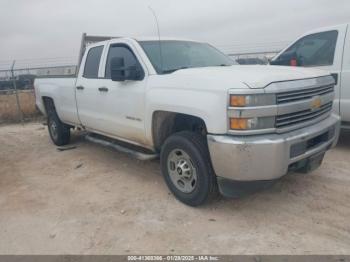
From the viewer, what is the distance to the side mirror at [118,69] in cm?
437

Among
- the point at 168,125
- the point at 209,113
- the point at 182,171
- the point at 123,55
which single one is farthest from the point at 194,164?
the point at 123,55

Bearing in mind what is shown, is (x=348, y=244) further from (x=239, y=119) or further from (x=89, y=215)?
(x=89, y=215)

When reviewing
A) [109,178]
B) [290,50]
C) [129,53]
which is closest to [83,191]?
[109,178]

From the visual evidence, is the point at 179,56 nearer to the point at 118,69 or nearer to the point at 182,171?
the point at 118,69

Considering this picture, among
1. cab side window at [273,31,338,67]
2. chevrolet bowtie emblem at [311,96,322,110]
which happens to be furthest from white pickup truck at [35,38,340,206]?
cab side window at [273,31,338,67]

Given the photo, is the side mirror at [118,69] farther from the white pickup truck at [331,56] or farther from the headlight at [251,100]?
the white pickup truck at [331,56]

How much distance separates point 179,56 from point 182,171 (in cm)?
160

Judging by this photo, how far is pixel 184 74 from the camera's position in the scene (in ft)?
12.6

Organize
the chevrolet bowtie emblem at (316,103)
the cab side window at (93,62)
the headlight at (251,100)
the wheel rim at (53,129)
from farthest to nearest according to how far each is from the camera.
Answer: the wheel rim at (53,129)
the cab side window at (93,62)
the chevrolet bowtie emblem at (316,103)
the headlight at (251,100)

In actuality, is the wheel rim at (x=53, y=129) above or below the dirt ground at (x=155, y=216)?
above

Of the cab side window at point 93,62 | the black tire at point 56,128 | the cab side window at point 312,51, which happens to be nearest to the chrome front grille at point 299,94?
the cab side window at point 312,51

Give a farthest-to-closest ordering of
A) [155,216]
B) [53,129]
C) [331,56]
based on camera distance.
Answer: [53,129]
[331,56]
[155,216]

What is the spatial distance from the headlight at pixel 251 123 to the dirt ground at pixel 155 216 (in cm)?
102

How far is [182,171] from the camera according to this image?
4.00 m
